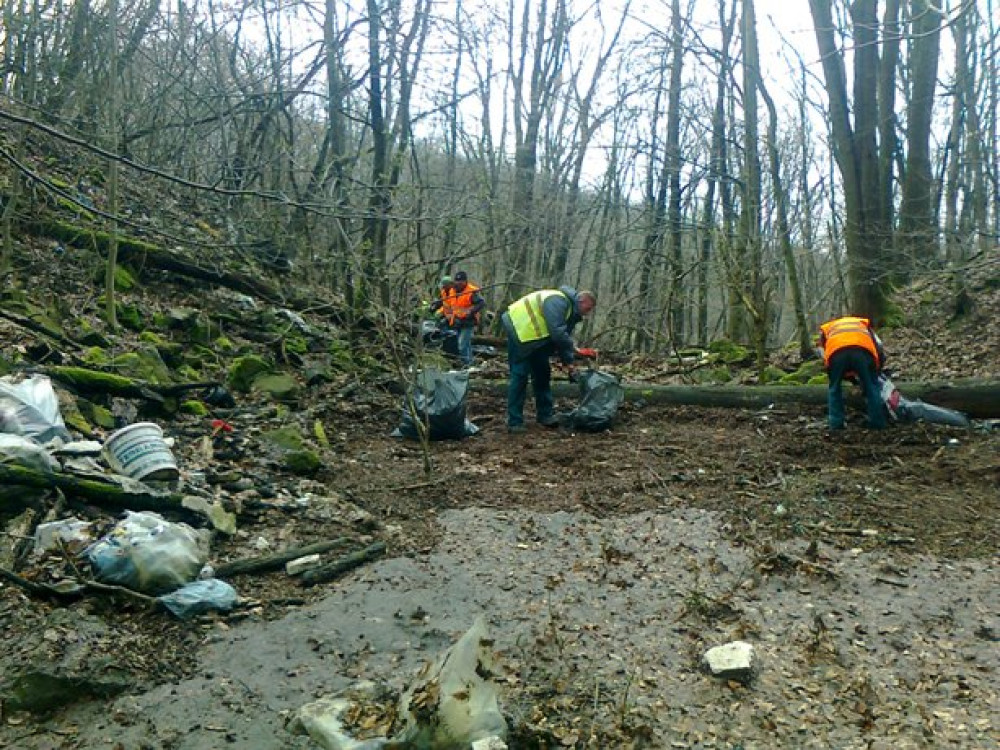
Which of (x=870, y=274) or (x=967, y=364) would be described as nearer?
(x=967, y=364)

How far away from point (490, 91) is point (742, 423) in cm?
1336

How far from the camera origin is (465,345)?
10.9 m

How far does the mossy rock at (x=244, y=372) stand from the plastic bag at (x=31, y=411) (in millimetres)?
2871

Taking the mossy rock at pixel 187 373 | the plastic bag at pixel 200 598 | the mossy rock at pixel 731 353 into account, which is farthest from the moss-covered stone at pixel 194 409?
the mossy rock at pixel 731 353

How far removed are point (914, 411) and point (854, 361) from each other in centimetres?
75

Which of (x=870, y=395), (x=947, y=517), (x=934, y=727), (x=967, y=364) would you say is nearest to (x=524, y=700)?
(x=934, y=727)

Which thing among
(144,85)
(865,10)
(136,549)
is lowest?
(136,549)

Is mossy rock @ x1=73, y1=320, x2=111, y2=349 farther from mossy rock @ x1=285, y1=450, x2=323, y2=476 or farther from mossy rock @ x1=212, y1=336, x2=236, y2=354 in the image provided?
mossy rock @ x1=285, y1=450, x2=323, y2=476

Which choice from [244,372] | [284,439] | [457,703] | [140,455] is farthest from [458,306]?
[457,703]

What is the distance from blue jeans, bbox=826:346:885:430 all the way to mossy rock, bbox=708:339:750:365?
4179 mm

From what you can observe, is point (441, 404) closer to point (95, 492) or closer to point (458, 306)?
point (458, 306)

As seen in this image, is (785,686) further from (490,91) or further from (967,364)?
(490,91)

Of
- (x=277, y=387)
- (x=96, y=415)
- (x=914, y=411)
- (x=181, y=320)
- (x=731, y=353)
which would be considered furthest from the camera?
(x=731, y=353)

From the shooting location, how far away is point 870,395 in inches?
289
